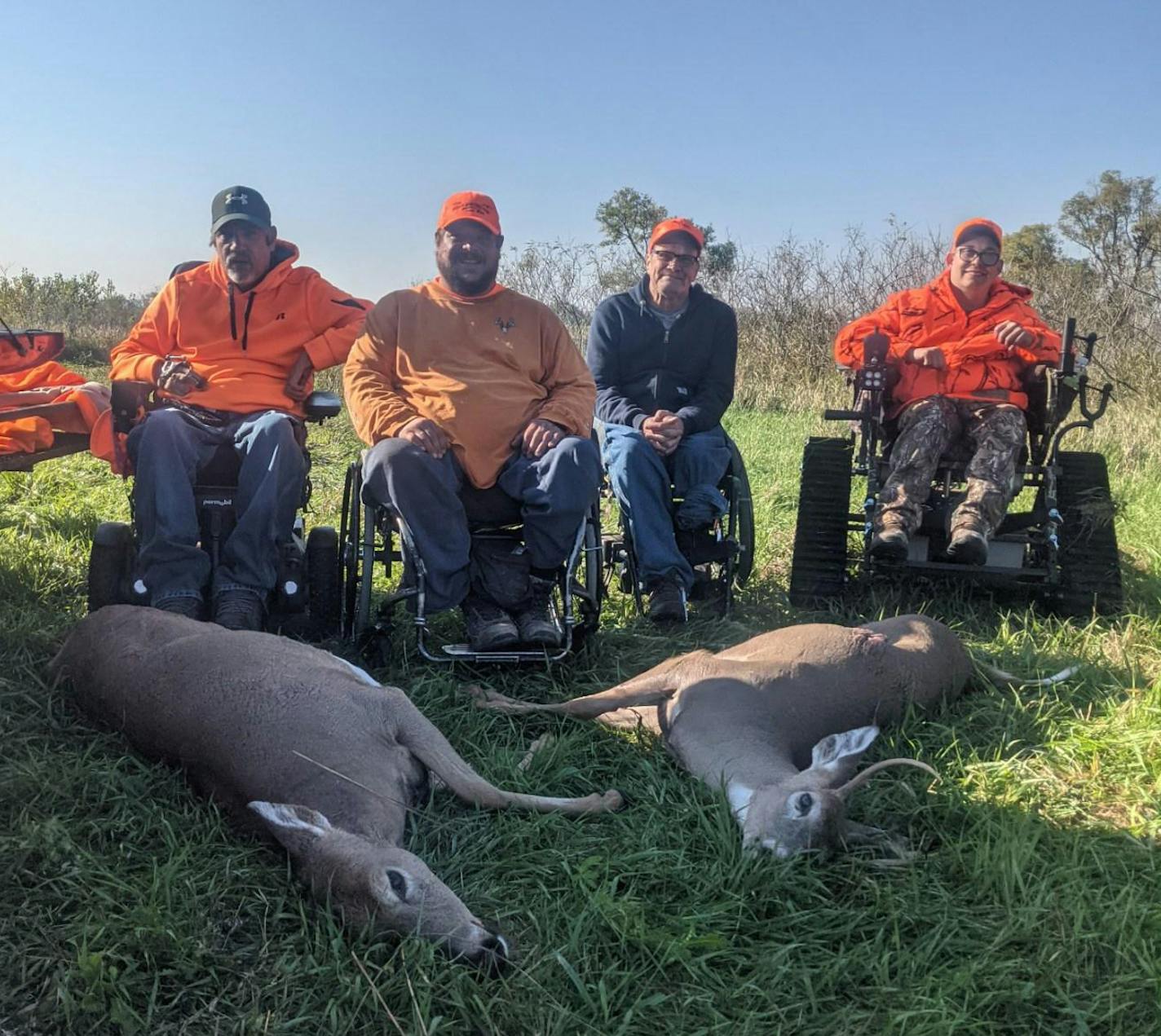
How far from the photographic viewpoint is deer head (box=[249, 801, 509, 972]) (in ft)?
8.02

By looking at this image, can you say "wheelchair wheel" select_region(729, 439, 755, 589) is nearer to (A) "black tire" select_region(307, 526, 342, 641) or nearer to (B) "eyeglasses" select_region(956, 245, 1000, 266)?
(B) "eyeglasses" select_region(956, 245, 1000, 266)

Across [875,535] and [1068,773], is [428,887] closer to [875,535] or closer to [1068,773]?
[1068,773]

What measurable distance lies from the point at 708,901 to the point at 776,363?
454 inches

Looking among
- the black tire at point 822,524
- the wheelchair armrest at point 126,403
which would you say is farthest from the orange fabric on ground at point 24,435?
the black tire at point 822,524

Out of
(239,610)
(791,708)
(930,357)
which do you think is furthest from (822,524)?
(239,610)

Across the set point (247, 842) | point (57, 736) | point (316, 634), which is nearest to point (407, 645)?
point (316, 634)

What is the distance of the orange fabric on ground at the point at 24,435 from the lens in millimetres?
4789

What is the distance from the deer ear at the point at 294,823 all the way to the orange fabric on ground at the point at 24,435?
2810mm

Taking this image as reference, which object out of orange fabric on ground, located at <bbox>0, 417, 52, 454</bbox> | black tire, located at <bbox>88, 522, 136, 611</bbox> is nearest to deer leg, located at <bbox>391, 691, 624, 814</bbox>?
black tire, located at <bbox>88, 522, 136, 611</bbox>

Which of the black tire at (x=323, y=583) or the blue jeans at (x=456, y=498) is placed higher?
the blue jeans at (x=456, y=498)

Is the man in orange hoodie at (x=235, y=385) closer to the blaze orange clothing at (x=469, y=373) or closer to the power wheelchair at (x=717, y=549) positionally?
the blaze orange clothing at (x=469, y=373)

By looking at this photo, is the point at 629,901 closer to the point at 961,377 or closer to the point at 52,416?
the point at 52,416

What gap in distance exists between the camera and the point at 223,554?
457cm

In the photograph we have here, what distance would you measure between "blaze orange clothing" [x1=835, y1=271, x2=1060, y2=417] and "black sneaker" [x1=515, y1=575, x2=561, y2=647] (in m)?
2.27
